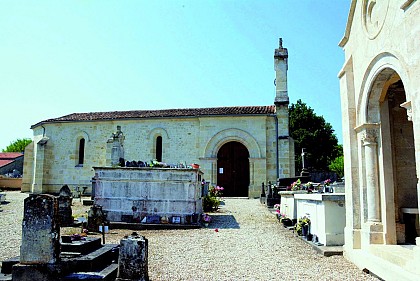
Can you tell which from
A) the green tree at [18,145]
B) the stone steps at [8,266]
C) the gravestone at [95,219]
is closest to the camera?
the stone steps at [8,266]

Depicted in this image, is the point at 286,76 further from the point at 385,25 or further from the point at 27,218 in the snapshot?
the point at 27,218

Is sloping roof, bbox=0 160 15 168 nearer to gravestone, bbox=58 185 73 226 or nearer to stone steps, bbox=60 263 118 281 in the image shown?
gravestone, bbox=58 185 73 226

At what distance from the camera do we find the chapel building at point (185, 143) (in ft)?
70.3

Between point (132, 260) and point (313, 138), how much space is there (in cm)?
3617

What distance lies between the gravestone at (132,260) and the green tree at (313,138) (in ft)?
110

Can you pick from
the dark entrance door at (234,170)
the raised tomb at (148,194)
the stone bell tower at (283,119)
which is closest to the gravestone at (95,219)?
the raised tomb at (148,194)

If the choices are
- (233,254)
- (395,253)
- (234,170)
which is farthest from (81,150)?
(395,253)

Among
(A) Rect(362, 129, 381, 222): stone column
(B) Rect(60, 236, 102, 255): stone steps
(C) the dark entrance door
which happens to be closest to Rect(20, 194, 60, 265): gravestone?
(B) Rect(60, 236, 102, 255): stone steps

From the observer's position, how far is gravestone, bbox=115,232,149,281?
4820 millimetres

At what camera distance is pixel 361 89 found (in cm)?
661

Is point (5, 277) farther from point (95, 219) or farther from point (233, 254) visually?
point (95, 219)

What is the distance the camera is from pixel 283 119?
2139 centimetres

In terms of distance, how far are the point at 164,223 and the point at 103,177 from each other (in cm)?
256

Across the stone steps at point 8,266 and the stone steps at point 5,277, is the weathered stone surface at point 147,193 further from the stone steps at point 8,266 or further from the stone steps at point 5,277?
the stone steps at point 5,277
